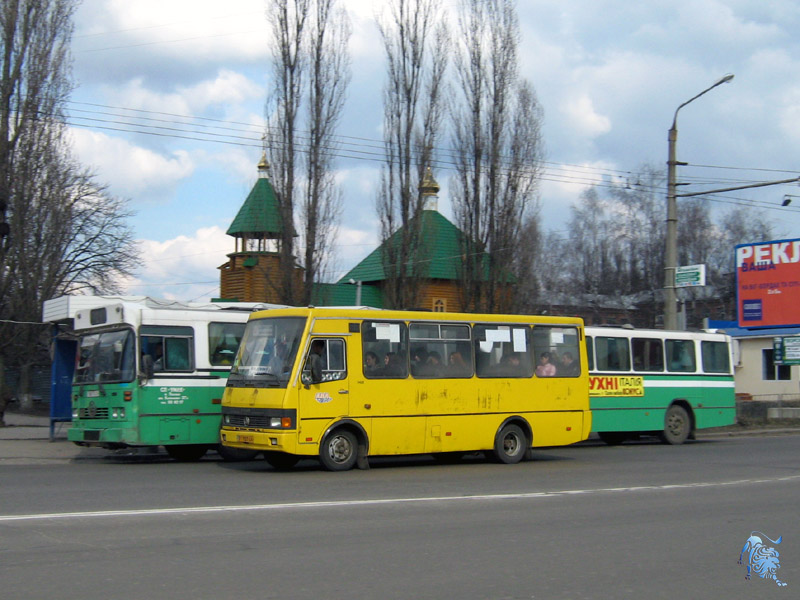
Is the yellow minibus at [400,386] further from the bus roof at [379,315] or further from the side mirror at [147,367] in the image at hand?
the side mirror at [147,367]

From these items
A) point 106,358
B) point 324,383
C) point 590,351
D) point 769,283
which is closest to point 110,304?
point 106,358

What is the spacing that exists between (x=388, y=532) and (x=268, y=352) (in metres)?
6.19

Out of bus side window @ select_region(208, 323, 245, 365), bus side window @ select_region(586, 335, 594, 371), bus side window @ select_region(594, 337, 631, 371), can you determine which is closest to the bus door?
bus side window @ select_region(208, 323, 245, 365)

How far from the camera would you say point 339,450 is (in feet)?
48.4

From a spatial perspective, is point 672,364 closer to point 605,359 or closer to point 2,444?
point 605,359

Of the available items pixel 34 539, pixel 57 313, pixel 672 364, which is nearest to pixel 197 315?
pixel 57 313

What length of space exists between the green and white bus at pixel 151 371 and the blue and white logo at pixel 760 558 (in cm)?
1050

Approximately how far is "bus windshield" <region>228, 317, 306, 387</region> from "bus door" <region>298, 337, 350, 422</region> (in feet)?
0.95

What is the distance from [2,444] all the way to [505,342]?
1079 centimetres

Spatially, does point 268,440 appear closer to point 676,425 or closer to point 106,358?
point 106,358

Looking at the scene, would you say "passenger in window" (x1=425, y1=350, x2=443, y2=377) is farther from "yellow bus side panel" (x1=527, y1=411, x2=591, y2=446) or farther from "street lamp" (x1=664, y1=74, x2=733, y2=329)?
"street lamp" (x1=664, y1=74, x2=733, y2=329)

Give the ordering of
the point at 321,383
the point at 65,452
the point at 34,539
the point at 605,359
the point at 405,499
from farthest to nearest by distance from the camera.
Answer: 1. the point at 605,359
2. the point at 65,452
3. the point at 321,383
4. the point at 405,499
5. the point at 34,539

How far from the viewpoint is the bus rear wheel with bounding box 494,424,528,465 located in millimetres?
16484

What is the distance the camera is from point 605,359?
71.4ft
